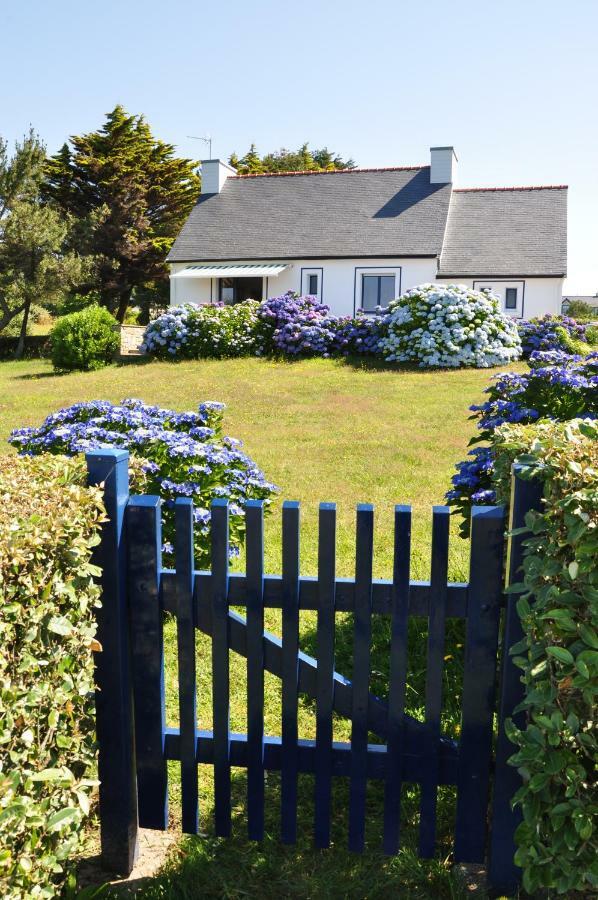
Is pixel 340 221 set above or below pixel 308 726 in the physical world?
above

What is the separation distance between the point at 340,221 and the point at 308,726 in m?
26.5

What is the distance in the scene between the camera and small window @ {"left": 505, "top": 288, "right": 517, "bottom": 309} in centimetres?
2691

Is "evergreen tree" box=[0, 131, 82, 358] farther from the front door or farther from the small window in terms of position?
the small window

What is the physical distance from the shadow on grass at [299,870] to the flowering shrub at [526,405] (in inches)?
90.3

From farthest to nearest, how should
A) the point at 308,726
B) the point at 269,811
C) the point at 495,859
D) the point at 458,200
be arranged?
1. the point at 458,200
2. the point at 308,726
3. the point at 269,811
4. the point at 495,859

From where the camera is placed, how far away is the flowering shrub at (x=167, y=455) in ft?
16.2

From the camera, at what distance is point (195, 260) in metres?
28.7

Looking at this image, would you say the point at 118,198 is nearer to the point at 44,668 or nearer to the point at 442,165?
the point at 442,165

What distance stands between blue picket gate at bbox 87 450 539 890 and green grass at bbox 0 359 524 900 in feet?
0.46

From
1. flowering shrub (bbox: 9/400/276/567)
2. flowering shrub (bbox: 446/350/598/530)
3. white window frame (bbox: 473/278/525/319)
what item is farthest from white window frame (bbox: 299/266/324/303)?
flowering shrub (bbox: 9/400/276/567)

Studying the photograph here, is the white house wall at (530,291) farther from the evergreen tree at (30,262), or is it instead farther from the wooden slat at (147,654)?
→ the wooden slat at (147,654)

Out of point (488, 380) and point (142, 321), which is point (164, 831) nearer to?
point (488, 380)

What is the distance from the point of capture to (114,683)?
2.71 meters

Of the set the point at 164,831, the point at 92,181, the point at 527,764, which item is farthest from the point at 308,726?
the point at 92,181
